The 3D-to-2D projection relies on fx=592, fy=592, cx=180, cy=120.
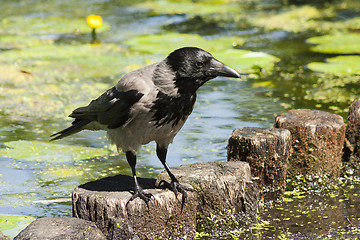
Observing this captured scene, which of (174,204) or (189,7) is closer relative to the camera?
(174,204)

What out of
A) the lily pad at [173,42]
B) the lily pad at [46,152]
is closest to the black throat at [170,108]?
the lily pad at [46,152]

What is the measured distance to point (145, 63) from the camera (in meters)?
7.62

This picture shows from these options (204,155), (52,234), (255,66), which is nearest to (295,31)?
(255,66)

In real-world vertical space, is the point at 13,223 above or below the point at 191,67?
below

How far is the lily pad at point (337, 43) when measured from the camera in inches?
315

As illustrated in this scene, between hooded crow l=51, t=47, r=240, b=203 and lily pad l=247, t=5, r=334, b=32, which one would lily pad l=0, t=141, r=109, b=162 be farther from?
lily pad l=247, t=5, r=334, b=32

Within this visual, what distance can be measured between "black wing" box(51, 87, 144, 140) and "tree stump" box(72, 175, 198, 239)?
0.43 m

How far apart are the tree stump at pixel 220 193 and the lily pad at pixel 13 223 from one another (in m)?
0.89

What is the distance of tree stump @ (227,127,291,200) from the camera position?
416 cm

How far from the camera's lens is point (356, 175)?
15.7ft

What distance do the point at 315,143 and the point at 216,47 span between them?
13.0 feet

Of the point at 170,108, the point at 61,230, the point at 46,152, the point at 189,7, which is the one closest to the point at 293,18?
the point at 189,7

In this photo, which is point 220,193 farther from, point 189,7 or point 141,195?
point 189,7

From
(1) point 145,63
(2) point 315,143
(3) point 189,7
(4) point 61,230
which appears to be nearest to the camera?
(4) point 61,230
